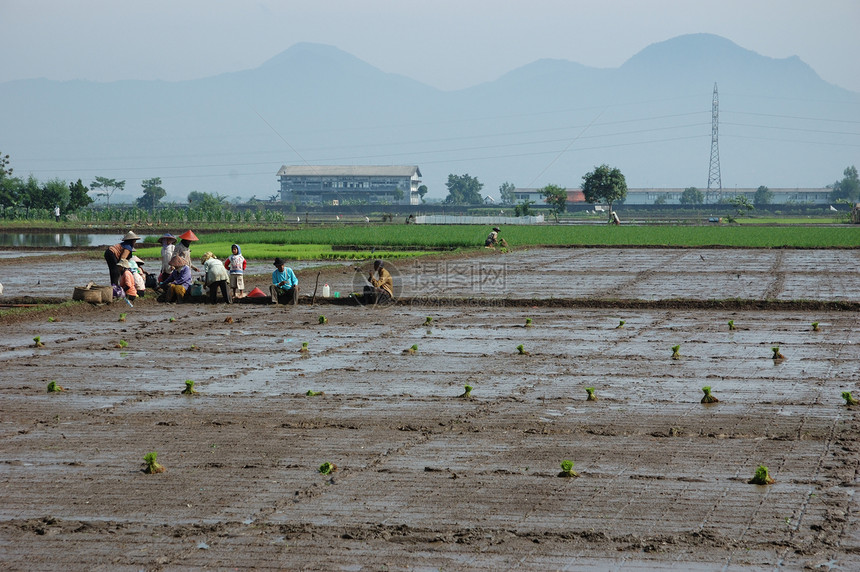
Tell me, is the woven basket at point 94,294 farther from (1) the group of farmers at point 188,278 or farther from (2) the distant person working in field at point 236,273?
(2) the distant person working in field at point 236,273

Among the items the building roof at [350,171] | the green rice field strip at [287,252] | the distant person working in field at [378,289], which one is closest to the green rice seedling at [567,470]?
the distant person working in field at [378,289]

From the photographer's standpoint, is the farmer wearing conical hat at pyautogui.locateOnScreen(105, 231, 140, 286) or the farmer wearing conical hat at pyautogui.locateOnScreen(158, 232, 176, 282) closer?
the farmer wearing conical hat at pyautogui.locateOnScreen(105, 231, 140, 286)

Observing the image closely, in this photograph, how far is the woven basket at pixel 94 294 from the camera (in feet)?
63.7

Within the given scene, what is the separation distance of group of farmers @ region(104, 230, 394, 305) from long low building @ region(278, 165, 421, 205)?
6019 inches

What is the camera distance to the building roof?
179875 mm

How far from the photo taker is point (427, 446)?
852 cm

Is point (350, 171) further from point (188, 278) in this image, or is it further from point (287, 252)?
point (188, 278)

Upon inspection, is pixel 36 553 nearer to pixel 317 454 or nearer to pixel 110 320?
pixel 317 454

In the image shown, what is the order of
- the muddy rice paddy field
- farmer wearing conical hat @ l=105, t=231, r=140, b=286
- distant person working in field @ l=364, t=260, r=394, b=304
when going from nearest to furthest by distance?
the muddy rice paddy field
farmer wearing conical hat @ l=105, t=231, r=140, b=286
distant person working in field @ l=364, t=260, r=394, b=304

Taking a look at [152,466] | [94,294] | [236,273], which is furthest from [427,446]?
[94,294]

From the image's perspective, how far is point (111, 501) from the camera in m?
6.89

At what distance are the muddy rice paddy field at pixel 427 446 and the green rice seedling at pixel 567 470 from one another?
9cm

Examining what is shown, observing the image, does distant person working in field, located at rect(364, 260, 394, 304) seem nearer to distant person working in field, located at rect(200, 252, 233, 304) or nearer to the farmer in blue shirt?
the farmer in blue shirt

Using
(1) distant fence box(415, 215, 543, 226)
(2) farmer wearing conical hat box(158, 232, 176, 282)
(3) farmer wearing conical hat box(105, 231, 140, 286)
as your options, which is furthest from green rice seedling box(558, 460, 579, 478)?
(1) distant fence box(415, 215, 543, 226)
